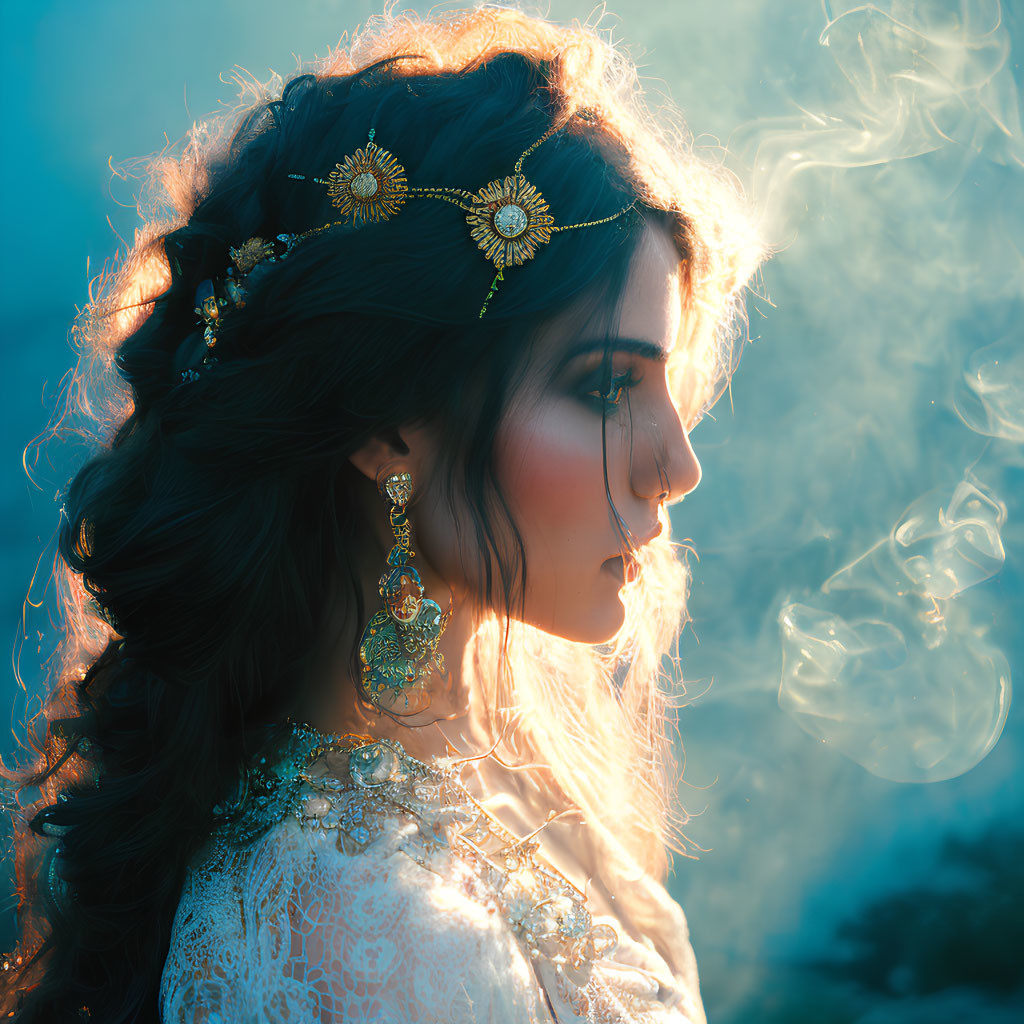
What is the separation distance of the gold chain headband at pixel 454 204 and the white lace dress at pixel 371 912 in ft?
2.00

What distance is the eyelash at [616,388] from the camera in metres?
1.08

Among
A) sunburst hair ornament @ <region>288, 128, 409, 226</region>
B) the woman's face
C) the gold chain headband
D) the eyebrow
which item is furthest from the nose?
sunburst hair ornament @ <region>288, 128, 409, 226</region>

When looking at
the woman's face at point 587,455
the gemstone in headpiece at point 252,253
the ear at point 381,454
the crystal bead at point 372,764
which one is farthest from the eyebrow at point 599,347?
the crystal bead at point 372,764

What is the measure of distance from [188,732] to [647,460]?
0.71 meters

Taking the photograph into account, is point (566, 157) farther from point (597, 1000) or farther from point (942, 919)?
point (942, 919)

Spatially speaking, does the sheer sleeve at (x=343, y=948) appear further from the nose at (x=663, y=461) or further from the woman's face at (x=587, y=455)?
the nose at (x=663, y=461)

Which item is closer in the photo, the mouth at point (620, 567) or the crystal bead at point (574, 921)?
the crystal bead at point (574, 921)

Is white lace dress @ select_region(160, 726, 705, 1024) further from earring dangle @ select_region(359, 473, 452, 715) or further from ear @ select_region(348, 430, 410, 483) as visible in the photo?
ear @ select_region(348, 430, 410, 483)

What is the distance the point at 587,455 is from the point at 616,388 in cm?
10

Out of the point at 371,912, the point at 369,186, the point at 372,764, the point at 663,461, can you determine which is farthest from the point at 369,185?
the point at 371,912

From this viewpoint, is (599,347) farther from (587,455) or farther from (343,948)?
(343,948)

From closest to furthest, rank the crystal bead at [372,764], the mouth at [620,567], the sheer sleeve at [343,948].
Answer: the sheer sleeve at [343,948] → the crystal bead at [372,764] → the mouth at [620,567]

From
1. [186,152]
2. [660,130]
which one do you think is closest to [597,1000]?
[660,130]

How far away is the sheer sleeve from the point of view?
89 cm
